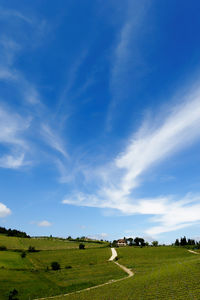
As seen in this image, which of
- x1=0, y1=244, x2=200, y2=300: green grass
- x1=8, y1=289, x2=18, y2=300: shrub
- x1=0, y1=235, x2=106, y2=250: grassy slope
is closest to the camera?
x1=0, y1=244, x2=200, y2=300: green grass

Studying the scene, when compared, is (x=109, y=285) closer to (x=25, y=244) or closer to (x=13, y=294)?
(x=13, y=294)

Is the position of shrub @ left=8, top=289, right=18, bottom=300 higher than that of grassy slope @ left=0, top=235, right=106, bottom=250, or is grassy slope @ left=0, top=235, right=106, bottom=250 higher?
grassy slope @ left=0, top=235, right=106, bottom=250

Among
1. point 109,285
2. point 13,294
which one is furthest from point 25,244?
point 109,285

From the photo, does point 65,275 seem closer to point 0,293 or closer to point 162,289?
point 0,293

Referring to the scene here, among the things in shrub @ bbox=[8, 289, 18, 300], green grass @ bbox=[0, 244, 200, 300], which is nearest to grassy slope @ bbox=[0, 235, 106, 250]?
green grass @ bbox=[0, 244, 200, 300]

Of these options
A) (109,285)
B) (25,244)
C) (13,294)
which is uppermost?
(25,244)

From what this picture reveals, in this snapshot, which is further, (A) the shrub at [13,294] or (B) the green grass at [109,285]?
(A) the shrub at [13,294]

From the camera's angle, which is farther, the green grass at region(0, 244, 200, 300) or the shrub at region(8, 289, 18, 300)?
the shrub at region(8, 289, 18, 300)

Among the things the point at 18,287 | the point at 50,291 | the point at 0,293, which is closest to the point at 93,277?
the point at 50,291

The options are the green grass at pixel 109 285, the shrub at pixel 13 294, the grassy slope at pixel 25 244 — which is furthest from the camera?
the grassy slope at pixel 25 244

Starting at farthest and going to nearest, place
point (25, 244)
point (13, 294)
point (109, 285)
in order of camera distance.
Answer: point (25, 244)
point (109, 285)
point (13, 294)

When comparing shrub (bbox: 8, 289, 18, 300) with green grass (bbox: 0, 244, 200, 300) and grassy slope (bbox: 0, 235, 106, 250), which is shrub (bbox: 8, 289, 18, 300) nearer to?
green grass (bbox: 0, 244, 200, 300)

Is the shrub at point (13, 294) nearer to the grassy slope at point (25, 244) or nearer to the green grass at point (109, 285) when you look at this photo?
the green grass at point (109, 285)

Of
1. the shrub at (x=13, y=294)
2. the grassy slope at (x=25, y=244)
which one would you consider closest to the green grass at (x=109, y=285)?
the shrub at (x=13, y=294)
